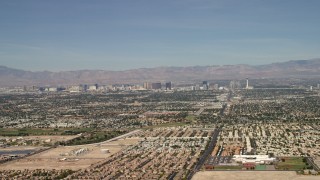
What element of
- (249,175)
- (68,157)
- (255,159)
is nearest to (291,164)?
(255,159)

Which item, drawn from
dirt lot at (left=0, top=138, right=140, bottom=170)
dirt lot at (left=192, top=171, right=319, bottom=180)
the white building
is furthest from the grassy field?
dirt lot at (left=0, top=138, right=140, bottom=170)

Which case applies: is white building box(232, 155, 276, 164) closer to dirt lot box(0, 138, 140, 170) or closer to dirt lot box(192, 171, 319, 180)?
dirt lot box(192, 171, 319, 180)

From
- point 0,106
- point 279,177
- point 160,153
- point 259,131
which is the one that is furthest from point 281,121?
point 0,106

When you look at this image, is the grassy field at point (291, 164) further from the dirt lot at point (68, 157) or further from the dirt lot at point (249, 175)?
the dirt lot at point (68, 157)

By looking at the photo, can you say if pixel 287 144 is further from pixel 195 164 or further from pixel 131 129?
pixel 131 129

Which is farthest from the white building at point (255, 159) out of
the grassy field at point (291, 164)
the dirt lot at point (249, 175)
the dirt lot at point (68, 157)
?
the dirt lot at point (68, 157)

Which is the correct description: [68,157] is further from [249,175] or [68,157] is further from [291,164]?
[291,164]

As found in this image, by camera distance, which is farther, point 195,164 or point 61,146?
point 61,146
